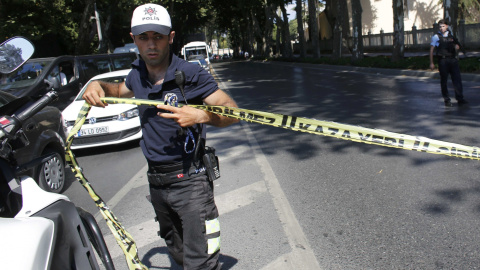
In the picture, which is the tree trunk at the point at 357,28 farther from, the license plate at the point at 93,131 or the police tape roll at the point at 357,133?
the police tape roll at the point at 357,133

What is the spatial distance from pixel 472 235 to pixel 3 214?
3.44 meters

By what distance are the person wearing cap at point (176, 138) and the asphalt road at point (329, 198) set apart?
1.08 meters

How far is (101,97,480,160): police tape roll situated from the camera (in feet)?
8.03

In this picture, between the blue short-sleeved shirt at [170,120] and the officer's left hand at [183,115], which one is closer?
the officer's left hand at [183,115]

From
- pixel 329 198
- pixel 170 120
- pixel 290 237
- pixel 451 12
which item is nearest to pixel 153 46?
pixel 170 120

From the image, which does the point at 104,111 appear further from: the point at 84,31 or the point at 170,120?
the point at 84,31

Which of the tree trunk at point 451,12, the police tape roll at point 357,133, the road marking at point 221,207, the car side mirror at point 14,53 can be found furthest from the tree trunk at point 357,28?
the car side mirror at point 14,53

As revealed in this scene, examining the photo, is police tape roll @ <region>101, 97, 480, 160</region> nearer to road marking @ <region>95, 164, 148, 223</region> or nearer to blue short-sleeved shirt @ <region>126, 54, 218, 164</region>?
blue short-sleeved shirt @ <region>126, 54, 218, 164</region>

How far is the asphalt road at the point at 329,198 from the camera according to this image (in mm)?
3658

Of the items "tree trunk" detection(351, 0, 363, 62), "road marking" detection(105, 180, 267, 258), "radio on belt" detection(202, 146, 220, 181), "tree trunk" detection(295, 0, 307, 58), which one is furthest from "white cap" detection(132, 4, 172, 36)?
"tree trunk" detection(295, 0, 307, 58)

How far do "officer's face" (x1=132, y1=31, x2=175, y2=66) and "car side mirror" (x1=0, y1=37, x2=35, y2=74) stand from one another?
603mm

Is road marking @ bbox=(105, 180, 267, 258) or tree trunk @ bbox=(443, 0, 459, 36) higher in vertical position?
tree trunk @ bbox=(443, 0, 459, 36)

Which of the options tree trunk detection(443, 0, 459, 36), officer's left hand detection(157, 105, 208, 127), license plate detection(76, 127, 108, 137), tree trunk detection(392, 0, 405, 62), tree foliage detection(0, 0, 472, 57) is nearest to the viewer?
officer's left hand detection(157, 105, 208, 127)

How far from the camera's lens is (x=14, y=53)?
251 cm
